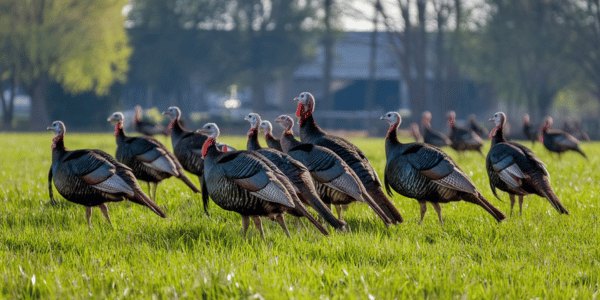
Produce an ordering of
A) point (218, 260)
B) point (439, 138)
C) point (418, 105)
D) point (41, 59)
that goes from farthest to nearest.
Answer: point (418, 105)
point (41, 59)
point (439, 138)
point (218, 260)

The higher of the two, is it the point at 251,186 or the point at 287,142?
the point at 287,142

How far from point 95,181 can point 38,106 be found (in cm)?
4134

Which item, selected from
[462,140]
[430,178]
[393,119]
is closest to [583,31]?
[462,140]

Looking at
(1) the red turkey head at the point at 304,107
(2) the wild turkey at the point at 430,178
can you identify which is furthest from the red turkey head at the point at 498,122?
(1) the red turkey head at the point at 304,107

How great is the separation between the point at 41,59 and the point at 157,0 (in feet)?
39.9

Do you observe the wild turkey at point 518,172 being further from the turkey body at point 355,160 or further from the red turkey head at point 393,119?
the turkey body at point 355,160

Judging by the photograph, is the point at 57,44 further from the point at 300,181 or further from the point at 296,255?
the point at 296,255

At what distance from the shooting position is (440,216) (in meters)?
8.34

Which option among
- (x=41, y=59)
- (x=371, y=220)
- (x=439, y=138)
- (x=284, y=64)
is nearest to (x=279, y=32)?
(x=284, y=64)

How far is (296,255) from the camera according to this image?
6.39 meters

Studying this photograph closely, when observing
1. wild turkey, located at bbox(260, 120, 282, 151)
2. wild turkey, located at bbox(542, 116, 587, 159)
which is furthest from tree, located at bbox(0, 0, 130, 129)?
wild turkey, located at bbox(260, 120, 282, 151)

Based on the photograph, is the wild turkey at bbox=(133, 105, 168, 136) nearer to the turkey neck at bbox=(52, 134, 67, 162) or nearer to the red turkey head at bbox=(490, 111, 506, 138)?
the red turkey head at bbox=(490, 111, 506, 138)

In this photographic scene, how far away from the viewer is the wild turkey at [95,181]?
25.4 feet

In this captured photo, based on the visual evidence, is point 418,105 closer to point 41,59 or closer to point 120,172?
point 41,59
